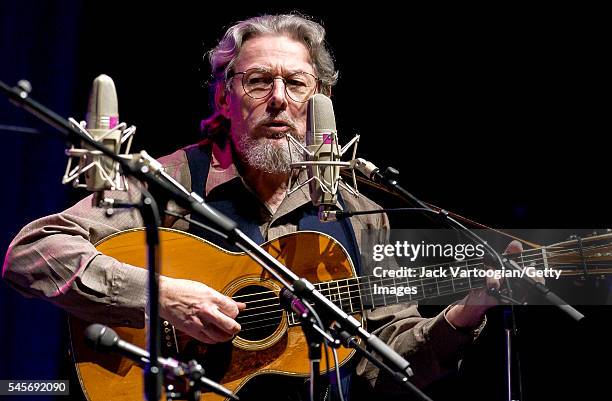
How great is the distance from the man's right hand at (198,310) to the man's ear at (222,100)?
0.88 m

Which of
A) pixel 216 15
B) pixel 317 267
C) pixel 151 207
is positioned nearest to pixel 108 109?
pixel 151 207

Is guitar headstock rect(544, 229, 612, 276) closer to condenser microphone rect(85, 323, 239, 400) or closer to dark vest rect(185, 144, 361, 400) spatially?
dark vest rect(185, 144, 361, 400)

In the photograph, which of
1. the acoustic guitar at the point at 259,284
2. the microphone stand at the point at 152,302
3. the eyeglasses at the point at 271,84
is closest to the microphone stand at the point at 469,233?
the acoustic guitar at the point at 259,284

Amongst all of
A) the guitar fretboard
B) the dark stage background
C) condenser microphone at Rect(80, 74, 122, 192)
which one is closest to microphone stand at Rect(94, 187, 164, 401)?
condenser microphone at Rect(80, 74, 122, 192)

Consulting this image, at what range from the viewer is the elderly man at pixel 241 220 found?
8.89ft

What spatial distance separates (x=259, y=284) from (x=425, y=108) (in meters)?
1.50

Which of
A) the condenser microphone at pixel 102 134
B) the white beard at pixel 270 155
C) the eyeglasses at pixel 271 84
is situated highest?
the eyeglasses at pixel 271 84

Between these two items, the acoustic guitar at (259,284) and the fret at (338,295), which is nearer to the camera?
the acoustic guitar at (259,284)

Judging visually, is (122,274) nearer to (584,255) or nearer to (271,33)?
(271,33)

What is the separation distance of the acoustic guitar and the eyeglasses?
0.57 metres

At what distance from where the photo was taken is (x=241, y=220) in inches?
122

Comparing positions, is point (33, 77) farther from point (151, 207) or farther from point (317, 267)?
point (151, 207)

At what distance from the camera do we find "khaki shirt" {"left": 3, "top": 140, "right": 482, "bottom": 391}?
2.71 m

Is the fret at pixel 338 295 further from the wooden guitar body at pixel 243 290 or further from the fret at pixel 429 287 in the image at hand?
the fret at pixel 429 287
